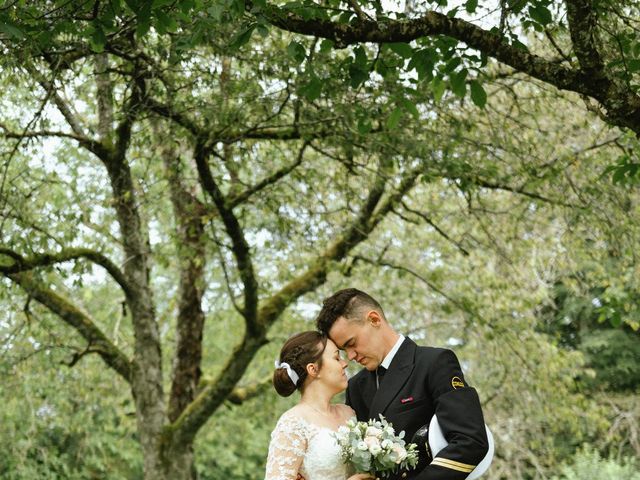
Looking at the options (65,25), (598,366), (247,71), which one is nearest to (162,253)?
(247,71)

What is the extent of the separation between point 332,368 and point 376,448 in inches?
31.4

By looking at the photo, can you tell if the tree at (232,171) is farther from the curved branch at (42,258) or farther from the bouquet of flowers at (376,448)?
the bouquet of flowers at (376,448)

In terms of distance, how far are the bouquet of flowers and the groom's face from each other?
36 cm

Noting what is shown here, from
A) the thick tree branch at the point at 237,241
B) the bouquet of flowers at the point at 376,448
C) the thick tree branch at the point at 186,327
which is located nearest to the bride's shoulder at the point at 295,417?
the bouquet of flowers at the point at 376,448

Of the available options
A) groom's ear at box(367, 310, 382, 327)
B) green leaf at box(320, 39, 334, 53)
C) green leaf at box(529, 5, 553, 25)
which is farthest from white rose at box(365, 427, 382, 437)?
green leaf at box(529, 5, 553, 25)

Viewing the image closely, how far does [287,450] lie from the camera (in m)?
4.63

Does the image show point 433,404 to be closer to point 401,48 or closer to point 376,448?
point 376,448

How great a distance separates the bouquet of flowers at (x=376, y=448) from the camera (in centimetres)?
408

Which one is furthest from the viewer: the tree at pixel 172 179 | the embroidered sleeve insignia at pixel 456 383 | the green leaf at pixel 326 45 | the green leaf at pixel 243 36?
the tree at pixel 172 179

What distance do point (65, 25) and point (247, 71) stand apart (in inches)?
120

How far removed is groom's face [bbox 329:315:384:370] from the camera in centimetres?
453

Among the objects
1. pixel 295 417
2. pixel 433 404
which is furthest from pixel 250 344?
pixel 433 404

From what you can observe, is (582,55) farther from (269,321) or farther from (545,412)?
(545,412)

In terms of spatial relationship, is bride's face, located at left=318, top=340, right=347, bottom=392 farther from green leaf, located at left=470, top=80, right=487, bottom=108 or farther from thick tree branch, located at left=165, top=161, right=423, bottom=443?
thick tree branch, located at left=165, top=161, right=423, bottom=443
